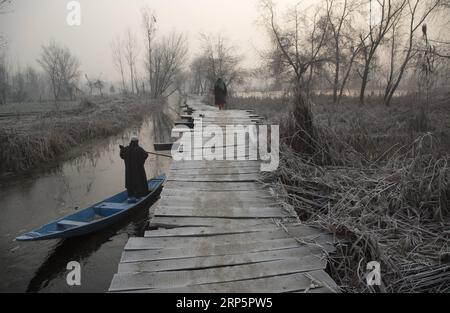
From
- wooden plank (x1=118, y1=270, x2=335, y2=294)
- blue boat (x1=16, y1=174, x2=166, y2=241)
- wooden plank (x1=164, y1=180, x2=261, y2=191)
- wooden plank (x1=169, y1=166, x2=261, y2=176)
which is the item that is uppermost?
wooden plank (x1=169, y1=166, x2=261, y2=176)

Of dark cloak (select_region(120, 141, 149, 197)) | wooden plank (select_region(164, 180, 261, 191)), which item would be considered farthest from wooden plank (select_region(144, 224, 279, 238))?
dark cloak (select_region(120, 141, 149, 197))

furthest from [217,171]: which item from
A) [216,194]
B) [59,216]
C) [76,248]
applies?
[59,216]

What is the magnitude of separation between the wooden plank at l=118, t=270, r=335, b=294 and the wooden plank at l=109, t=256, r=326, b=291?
49 millimetres

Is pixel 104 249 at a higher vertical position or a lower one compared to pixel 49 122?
lower

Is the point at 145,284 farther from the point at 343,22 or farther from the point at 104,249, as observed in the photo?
the point at 343,22

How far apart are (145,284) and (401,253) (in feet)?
8.98

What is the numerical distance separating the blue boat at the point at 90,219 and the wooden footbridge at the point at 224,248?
138cm

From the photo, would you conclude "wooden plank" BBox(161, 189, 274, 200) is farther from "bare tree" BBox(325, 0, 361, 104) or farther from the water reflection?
"bare tree" BBox(325, 0, 361, 104)

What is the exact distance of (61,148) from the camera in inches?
477

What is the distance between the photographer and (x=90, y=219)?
582cm

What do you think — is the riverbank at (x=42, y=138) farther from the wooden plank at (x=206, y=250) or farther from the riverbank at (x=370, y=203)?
the wooden plank at (x=206, y=250)

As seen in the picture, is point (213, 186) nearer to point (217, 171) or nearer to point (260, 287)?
point (217, 171)

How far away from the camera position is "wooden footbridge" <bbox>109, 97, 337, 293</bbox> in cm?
285

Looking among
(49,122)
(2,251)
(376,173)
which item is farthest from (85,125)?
(376,173)
